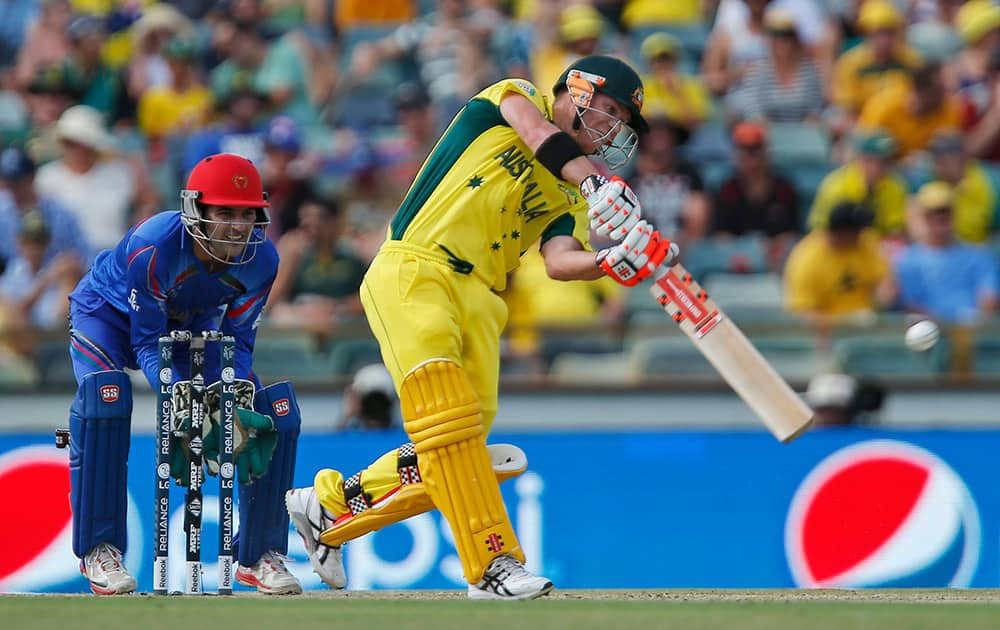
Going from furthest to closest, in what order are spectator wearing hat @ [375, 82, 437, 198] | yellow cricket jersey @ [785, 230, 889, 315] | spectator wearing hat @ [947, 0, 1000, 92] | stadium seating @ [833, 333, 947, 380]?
spectator wearing hat @ [947, 0, 1000, 92], spectator wearing hat @ [375, 82, 437, 198], yellow cricket jersey @ [785, 230, 889, 315], stadium seating @ [833, 333, 947, 380]

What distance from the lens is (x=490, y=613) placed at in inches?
207

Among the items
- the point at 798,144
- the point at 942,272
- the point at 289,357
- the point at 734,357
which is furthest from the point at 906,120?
the point at 734,357

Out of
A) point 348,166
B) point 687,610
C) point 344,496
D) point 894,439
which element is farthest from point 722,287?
point 687,610

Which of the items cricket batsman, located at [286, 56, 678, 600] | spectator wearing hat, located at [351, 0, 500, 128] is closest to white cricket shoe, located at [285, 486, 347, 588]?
cricket batsman, located at [286, 56, 678, 600]

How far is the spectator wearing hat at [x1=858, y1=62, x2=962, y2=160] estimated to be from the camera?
39.8 feet

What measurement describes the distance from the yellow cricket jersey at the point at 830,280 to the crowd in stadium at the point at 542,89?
0.5 inches

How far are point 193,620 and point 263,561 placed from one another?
5.21 feet

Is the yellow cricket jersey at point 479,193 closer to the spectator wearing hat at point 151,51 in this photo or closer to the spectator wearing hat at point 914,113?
the spectator wearing hat at point 914,113

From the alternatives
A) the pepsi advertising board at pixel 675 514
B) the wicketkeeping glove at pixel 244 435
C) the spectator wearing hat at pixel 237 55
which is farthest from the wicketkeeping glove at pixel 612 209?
the spectator wearing hat at pixel 237 55

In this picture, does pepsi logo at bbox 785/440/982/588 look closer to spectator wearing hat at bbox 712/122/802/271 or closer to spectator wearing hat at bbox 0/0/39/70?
spectator wearing hat at bbox 712/122/802/271

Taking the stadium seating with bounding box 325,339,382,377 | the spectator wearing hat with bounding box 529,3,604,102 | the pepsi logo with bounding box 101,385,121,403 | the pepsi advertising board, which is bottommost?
the pepsi logo with bounding box 101,385,121,403

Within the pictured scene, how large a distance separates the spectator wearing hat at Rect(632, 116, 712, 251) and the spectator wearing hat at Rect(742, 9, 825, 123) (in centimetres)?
110

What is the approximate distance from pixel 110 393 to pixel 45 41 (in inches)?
316

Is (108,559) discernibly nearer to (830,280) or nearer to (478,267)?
(478,267)
